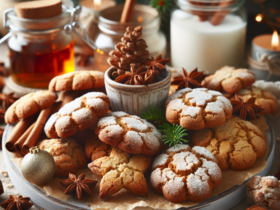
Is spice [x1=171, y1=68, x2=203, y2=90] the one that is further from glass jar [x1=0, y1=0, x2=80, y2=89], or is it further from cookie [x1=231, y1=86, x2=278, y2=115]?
glass jar [x1=0, y1=0, x2=80, y2=89]

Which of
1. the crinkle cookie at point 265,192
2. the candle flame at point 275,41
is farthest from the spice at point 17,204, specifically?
the candle flame at point 275,41

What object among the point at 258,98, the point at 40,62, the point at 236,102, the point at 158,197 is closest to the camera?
the point at 158,197

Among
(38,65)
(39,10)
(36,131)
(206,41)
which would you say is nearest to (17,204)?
(36,131)

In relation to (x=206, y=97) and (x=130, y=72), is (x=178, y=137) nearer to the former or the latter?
(x=206, y=97)

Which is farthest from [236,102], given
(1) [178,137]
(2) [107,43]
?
(2) [107,43]

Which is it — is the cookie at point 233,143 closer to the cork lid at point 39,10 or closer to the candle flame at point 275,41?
the candle flame at point 275,41

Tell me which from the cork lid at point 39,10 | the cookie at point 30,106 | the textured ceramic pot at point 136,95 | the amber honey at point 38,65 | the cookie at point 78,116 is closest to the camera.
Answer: the cookie at point 78,116
